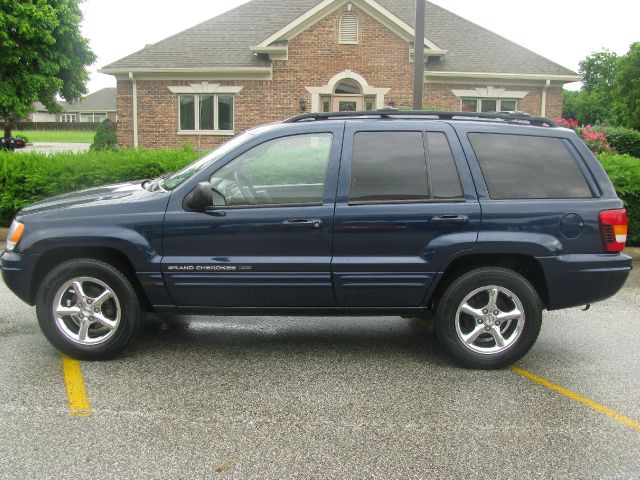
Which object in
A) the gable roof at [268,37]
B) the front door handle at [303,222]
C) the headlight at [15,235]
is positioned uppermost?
the gable roof at [268,37]

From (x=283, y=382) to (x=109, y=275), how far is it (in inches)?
59.0

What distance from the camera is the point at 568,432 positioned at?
3852mm

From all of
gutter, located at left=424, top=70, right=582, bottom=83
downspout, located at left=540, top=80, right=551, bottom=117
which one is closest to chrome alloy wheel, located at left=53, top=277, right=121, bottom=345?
gutter, located at left=424, top=70, right=582, bottom=83

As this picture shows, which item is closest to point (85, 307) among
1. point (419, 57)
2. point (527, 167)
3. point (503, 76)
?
point (527, 167)

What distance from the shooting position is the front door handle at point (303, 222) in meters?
4.71

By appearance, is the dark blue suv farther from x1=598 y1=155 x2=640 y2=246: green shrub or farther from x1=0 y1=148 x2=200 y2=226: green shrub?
x1=0 y1=148 x2=200 y2=226: green shrub

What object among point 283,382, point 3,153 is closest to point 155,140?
point 3,153

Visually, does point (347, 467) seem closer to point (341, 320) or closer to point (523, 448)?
point (523, 448)

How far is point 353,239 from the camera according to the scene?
15.5ft

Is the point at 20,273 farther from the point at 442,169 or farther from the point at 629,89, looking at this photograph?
the point at 629,89

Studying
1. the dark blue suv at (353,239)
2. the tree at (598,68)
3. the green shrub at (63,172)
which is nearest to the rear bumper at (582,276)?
the dark blue suv at (353,239)

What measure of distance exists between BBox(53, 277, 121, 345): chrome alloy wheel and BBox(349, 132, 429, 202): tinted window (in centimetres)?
196

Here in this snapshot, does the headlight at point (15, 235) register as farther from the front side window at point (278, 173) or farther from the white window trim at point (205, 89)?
the white window trim at point (205, 89)

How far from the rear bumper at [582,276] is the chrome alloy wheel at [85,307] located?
3181 mm
